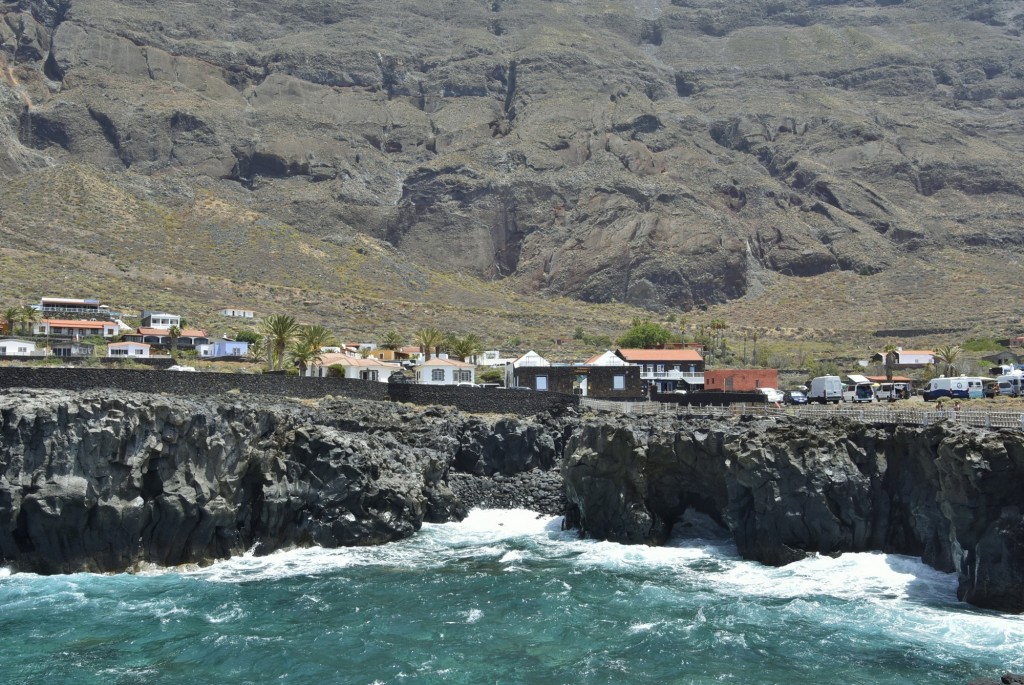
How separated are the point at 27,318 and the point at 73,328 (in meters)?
3.86

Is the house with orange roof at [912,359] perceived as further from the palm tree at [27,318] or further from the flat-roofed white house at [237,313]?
the palm tree at [27,318]

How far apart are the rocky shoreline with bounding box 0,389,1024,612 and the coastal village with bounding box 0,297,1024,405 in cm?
1772

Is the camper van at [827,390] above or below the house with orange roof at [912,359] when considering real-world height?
below

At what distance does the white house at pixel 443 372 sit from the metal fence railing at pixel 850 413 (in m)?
13.1

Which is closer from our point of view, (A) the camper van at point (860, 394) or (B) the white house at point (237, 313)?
(A) the camper van at point (860, 394)

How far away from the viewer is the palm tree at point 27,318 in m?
78.8

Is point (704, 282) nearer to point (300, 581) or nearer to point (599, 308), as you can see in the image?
point (599, 308)

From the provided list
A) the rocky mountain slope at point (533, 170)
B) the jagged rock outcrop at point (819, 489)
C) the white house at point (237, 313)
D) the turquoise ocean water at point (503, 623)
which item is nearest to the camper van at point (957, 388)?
the jagged rock outcrop at point (819, 489)

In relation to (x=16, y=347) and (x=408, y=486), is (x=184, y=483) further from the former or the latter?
(x=16, y=347)

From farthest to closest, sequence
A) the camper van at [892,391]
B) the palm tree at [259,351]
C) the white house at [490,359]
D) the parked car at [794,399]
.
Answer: the white house at [490,359] < the palm tree at [259,351] < the camper van at [892,391] < the parked car at [794,399]

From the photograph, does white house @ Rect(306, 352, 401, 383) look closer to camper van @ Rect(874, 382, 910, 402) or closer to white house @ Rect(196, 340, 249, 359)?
white house @ Rect(196, 340, 249, 359)

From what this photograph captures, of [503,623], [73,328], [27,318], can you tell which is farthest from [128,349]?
[503,623]

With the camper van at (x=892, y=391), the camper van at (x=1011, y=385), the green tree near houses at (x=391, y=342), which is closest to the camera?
the camper van at (x=1011, y=385)

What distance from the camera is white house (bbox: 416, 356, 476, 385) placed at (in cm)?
7169
